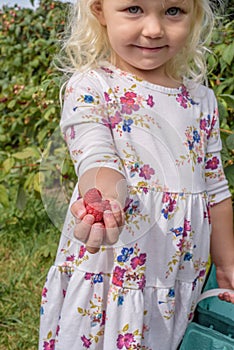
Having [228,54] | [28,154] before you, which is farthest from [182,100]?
[28,154]

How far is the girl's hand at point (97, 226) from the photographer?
1.12 meters

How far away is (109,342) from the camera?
5.15 ft

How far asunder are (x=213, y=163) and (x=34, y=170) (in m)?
1.34

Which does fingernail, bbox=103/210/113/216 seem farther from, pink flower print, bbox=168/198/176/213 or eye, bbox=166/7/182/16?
eye, bbox=166/7/182/16

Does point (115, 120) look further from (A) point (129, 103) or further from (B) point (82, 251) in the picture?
(B) point (82, 251)

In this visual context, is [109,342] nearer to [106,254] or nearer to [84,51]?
[106,254]

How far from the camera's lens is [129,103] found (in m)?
1.60

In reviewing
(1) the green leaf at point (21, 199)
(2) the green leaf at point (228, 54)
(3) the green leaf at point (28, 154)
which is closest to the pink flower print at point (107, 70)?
(2) the green leaf at point (228, 54)

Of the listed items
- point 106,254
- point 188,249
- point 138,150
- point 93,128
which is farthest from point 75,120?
point 188,249

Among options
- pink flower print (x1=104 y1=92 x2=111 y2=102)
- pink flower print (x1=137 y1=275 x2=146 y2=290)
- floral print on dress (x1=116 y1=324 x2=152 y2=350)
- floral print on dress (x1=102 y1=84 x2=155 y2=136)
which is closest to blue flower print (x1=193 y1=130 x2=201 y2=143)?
floral print on dress (x1=102 y1=84 x2=155 y2=136)

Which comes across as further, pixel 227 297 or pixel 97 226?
pixel 227 297

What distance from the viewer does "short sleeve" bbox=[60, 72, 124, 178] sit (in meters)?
1.35

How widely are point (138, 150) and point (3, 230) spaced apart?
6.31 feet

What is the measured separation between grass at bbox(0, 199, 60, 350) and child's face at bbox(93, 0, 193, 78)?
3.99ft
